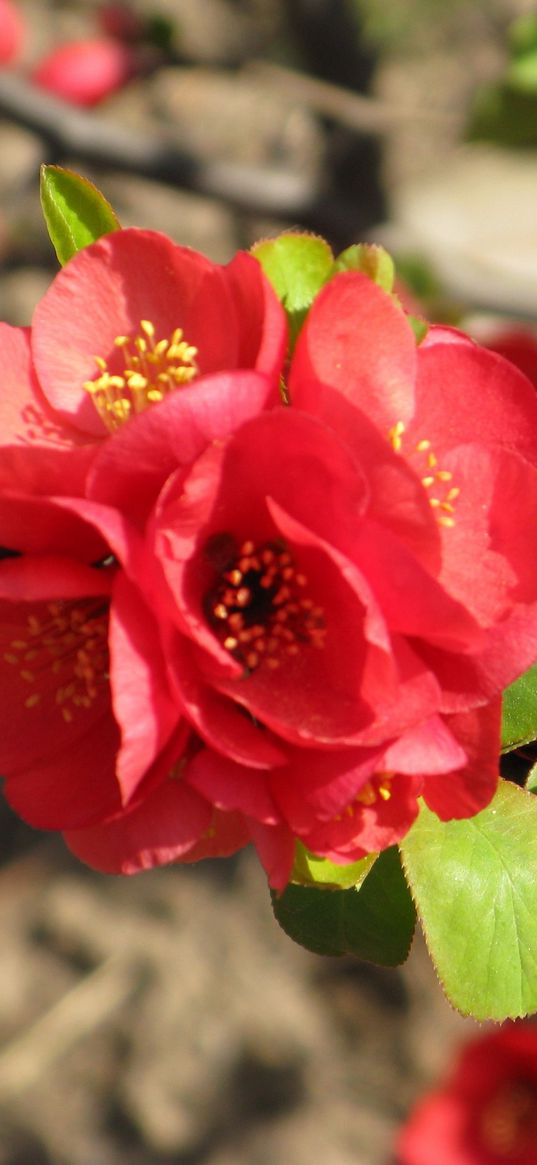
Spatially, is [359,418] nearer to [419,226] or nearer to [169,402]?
[169,402]

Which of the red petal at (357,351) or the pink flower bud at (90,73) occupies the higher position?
the red petal at (357,351)

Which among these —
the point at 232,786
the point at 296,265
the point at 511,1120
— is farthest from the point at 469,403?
the point at 511,1120

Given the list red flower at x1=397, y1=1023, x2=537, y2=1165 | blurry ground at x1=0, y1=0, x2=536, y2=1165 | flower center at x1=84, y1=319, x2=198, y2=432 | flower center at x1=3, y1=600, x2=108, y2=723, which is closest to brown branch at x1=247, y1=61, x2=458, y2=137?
blurry ground at x1=0, y1=0, x2=536, y2=1165

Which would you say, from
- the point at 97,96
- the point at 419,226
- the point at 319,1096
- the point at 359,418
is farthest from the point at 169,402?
the point at 419,226

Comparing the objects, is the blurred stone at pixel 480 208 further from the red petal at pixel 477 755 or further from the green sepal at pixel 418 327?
the red petal at pixel 477 755

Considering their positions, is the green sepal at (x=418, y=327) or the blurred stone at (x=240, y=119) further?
the blurred stone at (x=240, y=119)

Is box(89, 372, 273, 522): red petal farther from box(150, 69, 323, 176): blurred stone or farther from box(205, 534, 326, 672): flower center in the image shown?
box(150, 69, 323, 176): blurred stone

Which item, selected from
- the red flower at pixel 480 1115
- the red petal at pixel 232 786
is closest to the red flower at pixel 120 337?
the red petal at pixel 232 786
